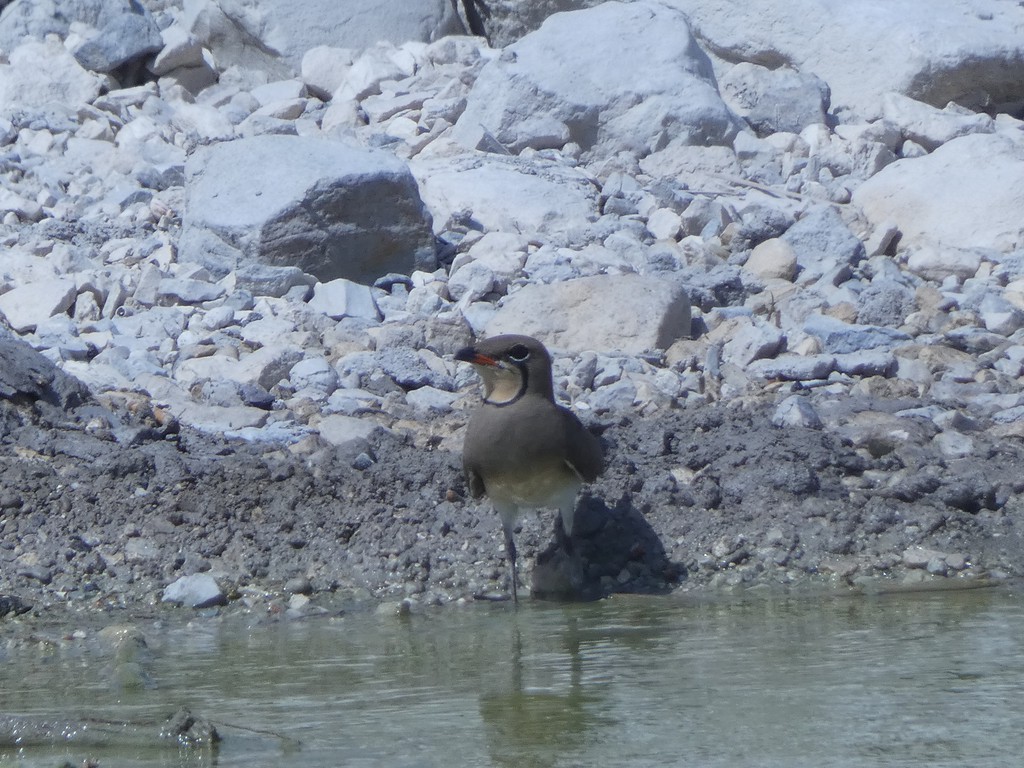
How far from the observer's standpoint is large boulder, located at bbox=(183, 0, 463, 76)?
14227 millimetres

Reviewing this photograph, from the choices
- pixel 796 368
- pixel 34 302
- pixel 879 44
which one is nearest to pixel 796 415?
pixel 796 368

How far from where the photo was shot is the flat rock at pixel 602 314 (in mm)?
9000

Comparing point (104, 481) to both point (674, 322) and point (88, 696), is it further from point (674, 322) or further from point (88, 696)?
point (674, 322)

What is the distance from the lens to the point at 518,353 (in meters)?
6.09

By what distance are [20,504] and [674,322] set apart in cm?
417

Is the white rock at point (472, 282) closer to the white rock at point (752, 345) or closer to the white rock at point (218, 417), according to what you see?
the white rock at point (752, 345)

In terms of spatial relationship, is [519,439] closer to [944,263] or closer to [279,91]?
[944,263]

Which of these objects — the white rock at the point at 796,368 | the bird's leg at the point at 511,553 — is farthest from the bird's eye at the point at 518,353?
the white rock at the point at 796,368

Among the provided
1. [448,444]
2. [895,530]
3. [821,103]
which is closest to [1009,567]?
[895,530]

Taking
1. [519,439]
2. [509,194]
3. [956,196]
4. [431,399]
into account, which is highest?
[509,194]

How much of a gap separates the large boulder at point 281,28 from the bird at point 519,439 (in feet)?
29.2

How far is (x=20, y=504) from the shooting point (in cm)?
659

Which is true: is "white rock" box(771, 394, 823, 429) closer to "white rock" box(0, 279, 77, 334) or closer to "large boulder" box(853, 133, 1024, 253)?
"large boulder" box(853, 133, 1024, 253)

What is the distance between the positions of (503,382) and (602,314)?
3.06 metres
